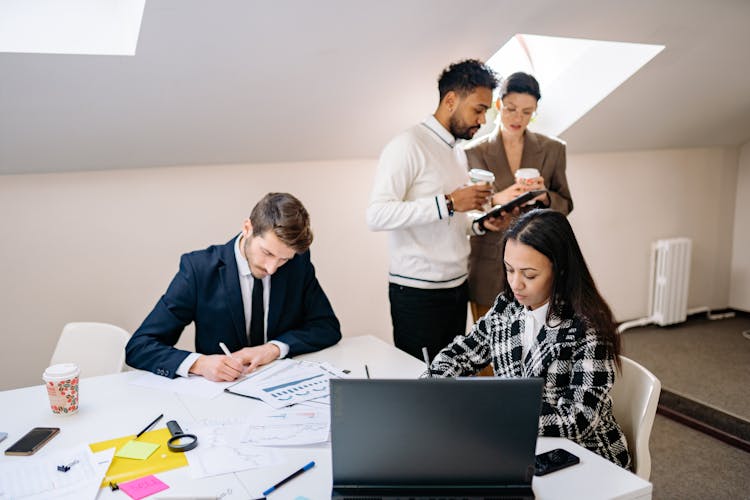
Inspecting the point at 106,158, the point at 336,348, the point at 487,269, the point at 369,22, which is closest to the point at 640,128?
the point at 487,269

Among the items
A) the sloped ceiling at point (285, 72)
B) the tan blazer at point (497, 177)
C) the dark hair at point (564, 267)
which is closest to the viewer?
the dark hair at point (564, 267)

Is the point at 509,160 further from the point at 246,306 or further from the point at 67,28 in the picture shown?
the point at 67,28

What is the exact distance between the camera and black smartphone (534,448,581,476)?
135cm

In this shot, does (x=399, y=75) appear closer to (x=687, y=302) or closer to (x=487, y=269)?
(x=487, y=269)

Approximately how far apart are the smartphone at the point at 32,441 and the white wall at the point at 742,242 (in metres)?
4.67

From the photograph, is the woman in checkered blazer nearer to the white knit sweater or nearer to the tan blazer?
the white knit sweater

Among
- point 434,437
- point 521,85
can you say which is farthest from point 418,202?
point 434,437

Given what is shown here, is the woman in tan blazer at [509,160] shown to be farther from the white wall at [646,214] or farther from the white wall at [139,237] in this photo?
the white wall at [646,214]

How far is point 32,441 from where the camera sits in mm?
1508

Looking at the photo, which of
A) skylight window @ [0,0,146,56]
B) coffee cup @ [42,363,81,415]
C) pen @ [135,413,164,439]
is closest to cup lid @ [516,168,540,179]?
skylight window @ [0,0,146,56]

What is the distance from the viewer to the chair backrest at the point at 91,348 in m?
2.19

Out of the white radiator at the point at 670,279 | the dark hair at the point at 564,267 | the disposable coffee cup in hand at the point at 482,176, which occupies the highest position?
the disposable coffee cup in hand at the point at 482,176

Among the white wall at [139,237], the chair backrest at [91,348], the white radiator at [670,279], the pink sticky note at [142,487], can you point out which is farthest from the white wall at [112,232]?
the white radiator at [670,279]

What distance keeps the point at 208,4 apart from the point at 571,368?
160 centimetres
